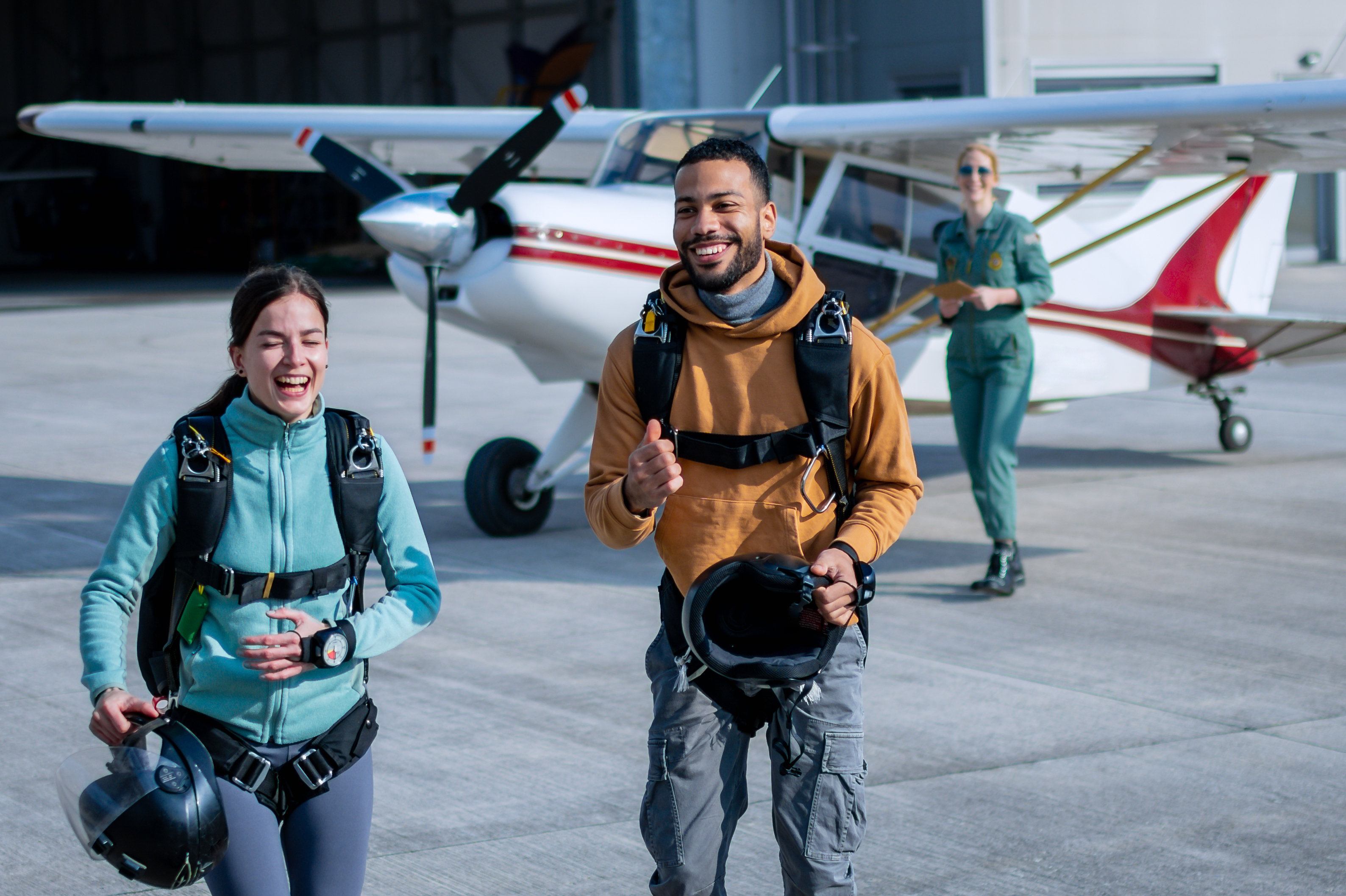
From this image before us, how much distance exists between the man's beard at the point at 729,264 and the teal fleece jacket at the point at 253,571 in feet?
2.33

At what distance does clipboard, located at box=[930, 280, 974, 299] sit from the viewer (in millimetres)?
6311

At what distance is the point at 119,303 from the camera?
85.6 feet

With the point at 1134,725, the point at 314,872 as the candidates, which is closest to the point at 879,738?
the point at 1134,725

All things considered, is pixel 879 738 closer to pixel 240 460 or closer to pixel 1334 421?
pixel 240 460

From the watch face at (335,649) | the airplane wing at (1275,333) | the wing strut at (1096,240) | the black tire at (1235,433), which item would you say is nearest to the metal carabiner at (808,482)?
the watch face at (335,649)

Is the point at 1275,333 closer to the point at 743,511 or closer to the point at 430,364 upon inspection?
the point at 430,364

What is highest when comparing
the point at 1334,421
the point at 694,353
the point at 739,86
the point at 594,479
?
the point at 739,86

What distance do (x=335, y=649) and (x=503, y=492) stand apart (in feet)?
17.7

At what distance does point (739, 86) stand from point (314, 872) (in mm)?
23933

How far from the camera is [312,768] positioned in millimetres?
Result: 2465

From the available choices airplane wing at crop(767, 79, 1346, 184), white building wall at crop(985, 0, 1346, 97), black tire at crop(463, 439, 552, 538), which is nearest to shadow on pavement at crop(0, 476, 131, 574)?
black tire at crop(463, 439, 552, 538)

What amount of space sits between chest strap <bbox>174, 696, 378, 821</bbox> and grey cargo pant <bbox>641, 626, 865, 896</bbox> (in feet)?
1.79

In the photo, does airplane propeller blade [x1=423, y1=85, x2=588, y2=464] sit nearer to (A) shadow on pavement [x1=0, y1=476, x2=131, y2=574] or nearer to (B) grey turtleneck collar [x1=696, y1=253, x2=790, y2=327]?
(A) shadow on pavement [x1=0, y1=476, x2=131, y2=574]

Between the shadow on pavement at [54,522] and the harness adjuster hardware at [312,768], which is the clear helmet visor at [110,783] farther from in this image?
the shadow on pavement at [54,522]
